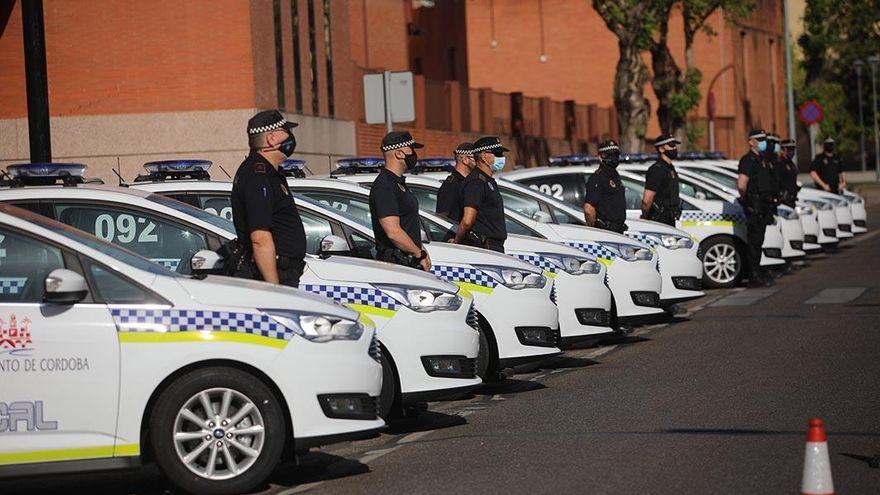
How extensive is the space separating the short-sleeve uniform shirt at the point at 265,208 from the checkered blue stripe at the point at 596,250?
20.3 feet

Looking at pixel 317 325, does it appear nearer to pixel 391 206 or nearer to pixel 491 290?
pixel 391 206

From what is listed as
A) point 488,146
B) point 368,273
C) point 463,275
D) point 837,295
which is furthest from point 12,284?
point 837,295

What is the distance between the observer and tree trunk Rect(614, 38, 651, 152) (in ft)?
114

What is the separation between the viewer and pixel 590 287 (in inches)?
566

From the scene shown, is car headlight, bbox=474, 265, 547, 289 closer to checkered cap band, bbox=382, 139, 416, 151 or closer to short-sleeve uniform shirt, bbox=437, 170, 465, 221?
checkered cap band, bbox=382, 139, 416, 151

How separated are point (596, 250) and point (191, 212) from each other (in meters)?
6.46

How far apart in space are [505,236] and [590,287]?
91cm

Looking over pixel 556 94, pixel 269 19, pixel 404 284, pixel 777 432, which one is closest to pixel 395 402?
pixel 404 284

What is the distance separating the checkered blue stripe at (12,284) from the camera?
328 inches

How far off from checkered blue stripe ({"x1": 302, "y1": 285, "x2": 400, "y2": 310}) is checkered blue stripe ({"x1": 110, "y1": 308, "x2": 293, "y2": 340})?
1910 millimetres

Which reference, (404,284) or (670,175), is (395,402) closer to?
(404,284)

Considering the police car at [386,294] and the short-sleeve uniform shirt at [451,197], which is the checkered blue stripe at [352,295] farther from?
the short-sleeve uniform shirt at [451,197]

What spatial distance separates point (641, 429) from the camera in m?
10.2

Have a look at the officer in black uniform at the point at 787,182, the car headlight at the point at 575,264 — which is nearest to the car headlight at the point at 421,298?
the car headlight at the point at 575,264
